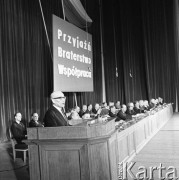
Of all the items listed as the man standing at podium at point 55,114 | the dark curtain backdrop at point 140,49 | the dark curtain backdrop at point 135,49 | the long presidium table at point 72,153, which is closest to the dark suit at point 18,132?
the man standing at podium at point 55,114

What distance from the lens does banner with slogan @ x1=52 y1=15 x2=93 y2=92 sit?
8.12 meters

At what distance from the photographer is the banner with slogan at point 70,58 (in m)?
8.12

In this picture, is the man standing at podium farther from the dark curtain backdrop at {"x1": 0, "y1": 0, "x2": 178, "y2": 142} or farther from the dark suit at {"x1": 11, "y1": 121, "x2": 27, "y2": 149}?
the dark curtain backdrop at {"x1": 0, "y1": 0, "x2": 178, "y2": 142}

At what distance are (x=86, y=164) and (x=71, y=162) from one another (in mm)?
161

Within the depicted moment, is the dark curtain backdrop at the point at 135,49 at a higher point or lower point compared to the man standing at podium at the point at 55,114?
higher

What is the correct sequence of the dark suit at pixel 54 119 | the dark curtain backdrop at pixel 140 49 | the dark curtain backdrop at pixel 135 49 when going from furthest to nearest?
the dark curtain backdrop at pixel 140 49
the dark curtain backdrop at pixel 135 49
the dark suit at pixel 54 119

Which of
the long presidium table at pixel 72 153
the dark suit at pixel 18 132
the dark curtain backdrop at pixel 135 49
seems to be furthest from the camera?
the dark curtain backdrop at pixel 135 49

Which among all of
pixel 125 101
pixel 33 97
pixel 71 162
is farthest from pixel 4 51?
pixel 125 101

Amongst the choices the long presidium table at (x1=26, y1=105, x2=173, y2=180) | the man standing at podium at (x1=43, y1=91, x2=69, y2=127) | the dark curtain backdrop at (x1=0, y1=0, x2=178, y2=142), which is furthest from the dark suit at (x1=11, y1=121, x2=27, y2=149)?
the dark curtain backdrop at (x1=0, y1=0, x2=178, y2=142)

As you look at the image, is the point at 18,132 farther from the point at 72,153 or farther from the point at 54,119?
the point at 72,153

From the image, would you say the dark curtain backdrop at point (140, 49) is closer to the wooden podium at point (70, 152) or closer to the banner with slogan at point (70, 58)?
the banner with slogan at point (70, 58)

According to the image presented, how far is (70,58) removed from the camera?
29.3 ft

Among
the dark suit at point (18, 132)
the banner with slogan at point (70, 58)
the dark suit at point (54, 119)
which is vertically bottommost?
the dark suit at point (18, 132)

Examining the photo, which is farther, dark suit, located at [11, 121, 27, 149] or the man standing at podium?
dark suit, located at [11, 121, 27, 149]
